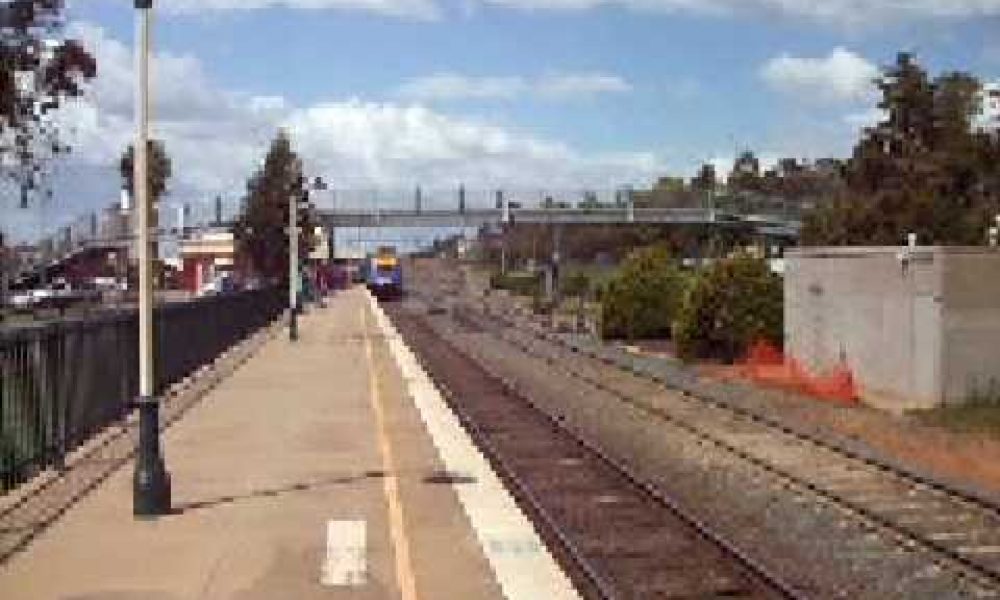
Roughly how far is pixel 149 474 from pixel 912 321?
18.7m

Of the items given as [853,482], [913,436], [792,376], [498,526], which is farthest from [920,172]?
[498,526]

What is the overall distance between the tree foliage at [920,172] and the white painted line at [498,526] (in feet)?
181

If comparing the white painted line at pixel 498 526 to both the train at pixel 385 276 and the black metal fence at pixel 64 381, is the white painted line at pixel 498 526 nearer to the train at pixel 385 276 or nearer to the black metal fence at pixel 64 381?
the black metal fence at pixel 64 381

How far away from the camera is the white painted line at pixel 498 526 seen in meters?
13.5

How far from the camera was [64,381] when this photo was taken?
21078mm

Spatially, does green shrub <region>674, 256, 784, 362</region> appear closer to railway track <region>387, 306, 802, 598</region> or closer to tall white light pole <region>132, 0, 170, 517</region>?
railway track <region>387, 306, 802, 598</region>

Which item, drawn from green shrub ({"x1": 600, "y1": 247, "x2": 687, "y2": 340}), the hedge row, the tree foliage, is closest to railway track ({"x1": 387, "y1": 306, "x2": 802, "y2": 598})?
the hedge row

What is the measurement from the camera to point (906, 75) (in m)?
89.9

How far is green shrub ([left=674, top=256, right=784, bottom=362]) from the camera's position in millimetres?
44094

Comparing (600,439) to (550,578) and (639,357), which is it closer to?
(550,578)

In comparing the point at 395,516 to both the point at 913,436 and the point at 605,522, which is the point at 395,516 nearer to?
the point at 605,522

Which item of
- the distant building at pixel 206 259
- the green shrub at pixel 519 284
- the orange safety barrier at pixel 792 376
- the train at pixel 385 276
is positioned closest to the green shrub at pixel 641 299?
the orange safety barrier at pixel 792 376

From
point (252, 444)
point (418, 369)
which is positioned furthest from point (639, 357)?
point (252, 444)

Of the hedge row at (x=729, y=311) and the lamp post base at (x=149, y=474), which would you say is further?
the hedge row at (x=729, y=311)
